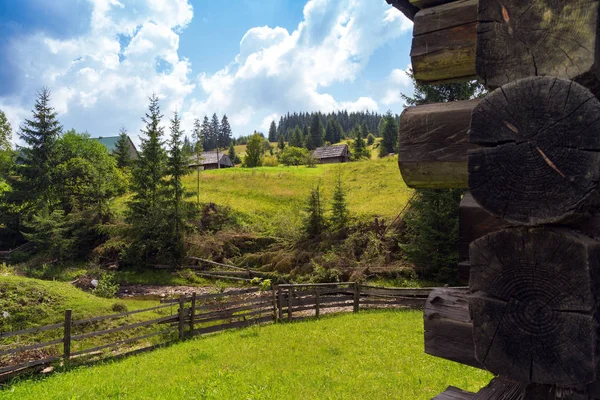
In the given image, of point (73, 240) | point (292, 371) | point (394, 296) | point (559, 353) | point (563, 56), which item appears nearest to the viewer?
point (559, 353)

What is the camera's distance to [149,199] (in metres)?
29.1

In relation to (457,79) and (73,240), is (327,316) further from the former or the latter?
(73,240)

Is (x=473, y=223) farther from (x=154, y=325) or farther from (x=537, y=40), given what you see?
(x=154, y=325)

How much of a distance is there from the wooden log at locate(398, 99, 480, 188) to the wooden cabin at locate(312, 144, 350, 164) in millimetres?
74138

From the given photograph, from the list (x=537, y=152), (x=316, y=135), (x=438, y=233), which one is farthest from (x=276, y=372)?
(x=316, y=135)

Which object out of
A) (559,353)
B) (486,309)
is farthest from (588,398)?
(486,309)

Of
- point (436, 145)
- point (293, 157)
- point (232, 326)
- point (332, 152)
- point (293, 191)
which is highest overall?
point (332, 152)

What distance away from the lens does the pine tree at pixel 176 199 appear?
27.6 meters

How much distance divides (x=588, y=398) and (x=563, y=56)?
1331mm

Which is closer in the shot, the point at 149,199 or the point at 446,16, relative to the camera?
the point at 446,16

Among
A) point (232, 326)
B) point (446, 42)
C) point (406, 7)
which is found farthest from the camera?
point (232, 326)

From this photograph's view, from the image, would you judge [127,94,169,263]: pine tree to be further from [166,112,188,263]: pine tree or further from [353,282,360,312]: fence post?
[353,282,360,312]: fence post

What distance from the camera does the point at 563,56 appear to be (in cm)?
155

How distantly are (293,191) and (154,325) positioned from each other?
1131 inches
